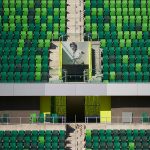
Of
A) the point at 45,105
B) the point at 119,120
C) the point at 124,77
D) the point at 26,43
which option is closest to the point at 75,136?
the point at 45,105

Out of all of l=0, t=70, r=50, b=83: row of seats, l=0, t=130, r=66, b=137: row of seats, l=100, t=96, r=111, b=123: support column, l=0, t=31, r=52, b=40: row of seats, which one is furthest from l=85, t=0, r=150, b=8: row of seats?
l=0, t=130, r=66, b=137: row of seats

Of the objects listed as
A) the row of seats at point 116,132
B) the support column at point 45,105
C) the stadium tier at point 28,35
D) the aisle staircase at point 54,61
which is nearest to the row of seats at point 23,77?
the stadium tier at point 28,35

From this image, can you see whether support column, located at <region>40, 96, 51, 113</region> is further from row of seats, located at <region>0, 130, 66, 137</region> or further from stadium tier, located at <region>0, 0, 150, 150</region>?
row of seats, located at <region>0, 130, 66, 137</region>

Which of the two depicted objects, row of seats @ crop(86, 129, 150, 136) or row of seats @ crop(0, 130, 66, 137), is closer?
row of seats @ crop(0, 130, 66, 137)

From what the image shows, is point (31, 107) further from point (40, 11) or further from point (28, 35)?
point (40, 11)

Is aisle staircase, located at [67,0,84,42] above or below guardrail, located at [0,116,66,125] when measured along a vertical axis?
above

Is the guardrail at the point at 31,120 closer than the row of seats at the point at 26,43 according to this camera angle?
Yes

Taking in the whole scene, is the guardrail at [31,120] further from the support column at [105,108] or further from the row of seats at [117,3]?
the row of seats at [117,3]
